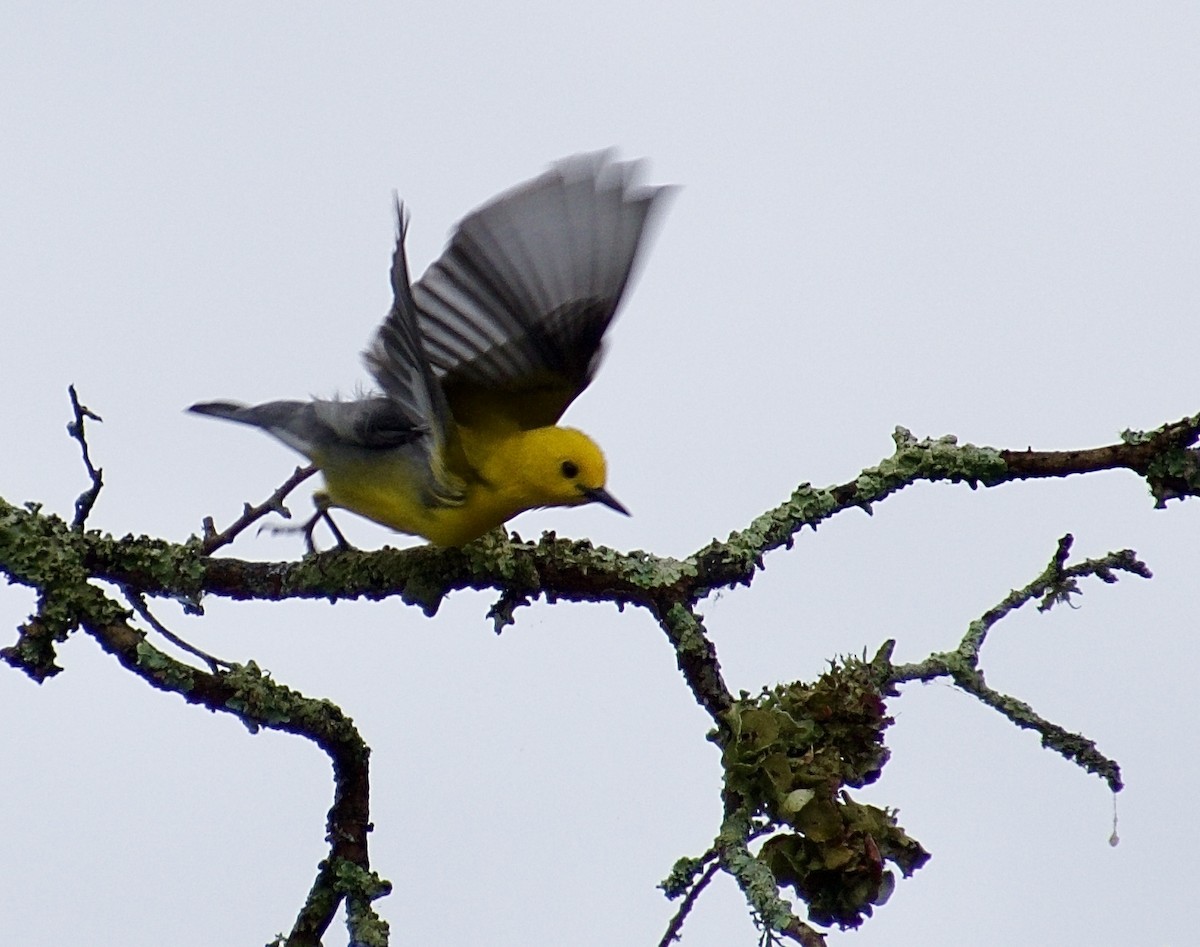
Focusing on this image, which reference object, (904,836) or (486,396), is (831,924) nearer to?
(904,836)

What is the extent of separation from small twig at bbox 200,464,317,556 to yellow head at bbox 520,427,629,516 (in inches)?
25.7

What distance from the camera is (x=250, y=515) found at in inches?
158

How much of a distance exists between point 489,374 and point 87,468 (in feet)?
4.36

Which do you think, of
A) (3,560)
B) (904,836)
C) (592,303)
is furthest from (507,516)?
(904,836)

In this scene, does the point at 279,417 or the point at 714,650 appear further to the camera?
the point at 279,417

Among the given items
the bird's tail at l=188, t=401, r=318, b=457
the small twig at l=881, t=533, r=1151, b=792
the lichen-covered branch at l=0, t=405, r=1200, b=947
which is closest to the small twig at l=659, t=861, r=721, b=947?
the lichen-covered branch at l=0, t=405, r=1200, b=947

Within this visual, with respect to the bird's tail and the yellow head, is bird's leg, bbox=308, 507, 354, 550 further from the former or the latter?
the yellow head

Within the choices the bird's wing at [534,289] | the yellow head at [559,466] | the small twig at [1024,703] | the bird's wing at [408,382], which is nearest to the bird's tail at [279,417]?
the bird's wing at [408,382]

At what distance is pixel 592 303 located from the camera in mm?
4070

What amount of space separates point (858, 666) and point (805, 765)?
298 mm

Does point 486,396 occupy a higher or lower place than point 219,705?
higher

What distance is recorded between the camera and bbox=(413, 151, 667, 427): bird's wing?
370 cm

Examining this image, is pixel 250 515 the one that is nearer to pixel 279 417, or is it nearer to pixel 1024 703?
pixel 279 417

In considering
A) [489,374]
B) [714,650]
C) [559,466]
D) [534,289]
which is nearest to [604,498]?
[559,466]
